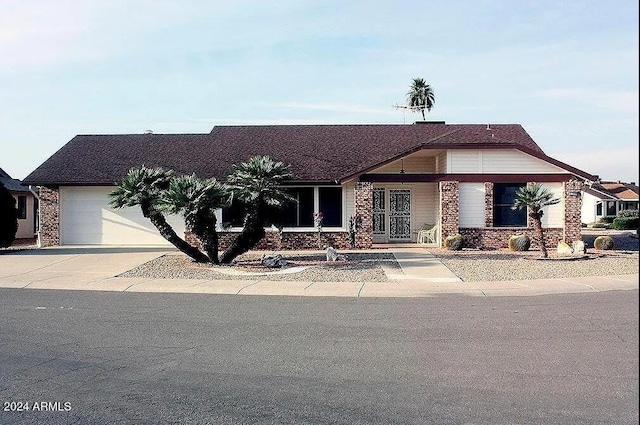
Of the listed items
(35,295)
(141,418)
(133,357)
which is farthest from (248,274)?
(141,418)

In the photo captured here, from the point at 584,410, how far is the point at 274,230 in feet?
65.3

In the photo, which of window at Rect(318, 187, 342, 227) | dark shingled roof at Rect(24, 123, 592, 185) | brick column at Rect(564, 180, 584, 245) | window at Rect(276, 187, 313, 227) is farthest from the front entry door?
brick column at Rect(564, 180, 584, 245)

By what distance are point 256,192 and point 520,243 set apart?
408 inches

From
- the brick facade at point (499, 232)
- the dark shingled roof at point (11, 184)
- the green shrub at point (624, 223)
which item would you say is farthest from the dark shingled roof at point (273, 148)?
the green shrub at point (624, 223)

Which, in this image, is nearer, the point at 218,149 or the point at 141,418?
the point at 141,418

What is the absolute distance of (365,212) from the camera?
24875 mm

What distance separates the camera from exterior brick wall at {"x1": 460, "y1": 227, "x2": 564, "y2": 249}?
2459 centimetres

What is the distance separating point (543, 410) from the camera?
5.95 metres

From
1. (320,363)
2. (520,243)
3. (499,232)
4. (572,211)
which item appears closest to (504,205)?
(499,232)

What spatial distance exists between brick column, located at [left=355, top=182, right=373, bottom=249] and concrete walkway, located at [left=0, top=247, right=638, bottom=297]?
16.3 feet

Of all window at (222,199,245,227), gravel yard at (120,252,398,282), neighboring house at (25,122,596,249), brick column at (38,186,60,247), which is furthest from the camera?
brick column at (38,186,60,247)

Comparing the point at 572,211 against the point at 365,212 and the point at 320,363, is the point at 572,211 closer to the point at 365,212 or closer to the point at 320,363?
Result: the point at 365,212

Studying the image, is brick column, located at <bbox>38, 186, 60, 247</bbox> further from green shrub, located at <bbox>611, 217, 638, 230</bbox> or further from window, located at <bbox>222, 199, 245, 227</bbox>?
green shrub, located at <bbox>611, 217, 638, 230</bbox>

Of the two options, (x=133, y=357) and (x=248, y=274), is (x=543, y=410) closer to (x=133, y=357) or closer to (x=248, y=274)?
(x=133, y=357)
